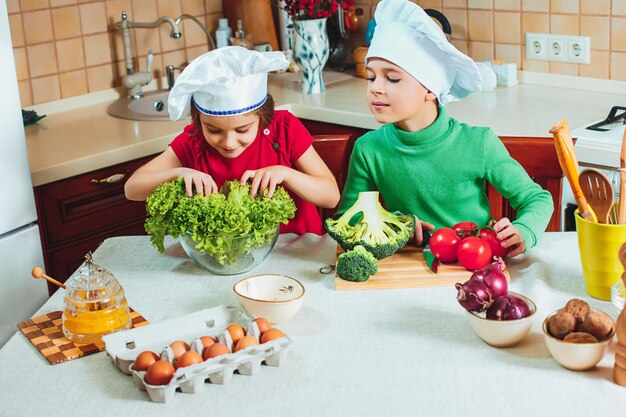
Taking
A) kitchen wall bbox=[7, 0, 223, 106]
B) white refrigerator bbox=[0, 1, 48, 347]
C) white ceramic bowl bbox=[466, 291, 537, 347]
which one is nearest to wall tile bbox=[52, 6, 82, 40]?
kitchen wall bbox=[7, 0, 223, 106]

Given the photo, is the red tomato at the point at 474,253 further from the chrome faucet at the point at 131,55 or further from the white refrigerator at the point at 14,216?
the chrome faucet at the point at 131,55

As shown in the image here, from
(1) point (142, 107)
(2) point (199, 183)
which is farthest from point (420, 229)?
(1) point (142, 107)

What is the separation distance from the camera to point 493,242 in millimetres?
1659

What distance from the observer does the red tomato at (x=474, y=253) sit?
1.60 metres

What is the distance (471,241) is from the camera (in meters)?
1.61

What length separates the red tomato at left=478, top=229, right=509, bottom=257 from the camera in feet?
5.44

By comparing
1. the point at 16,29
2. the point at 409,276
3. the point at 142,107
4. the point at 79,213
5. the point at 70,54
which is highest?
the point at 16,29

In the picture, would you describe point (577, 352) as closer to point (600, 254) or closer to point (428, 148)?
point (600, 254)

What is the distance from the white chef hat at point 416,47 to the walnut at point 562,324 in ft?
1.98

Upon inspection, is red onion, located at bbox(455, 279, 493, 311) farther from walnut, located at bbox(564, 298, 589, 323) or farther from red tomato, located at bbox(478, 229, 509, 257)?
red tomato, located at bbox(478, 229, 509, 257)

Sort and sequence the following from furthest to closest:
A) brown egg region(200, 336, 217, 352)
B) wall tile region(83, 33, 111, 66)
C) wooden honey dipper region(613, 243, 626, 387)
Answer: wall tile region(83, 33, 111, 66) → brown egg region(200, 336, 217, 352) → wooden honey dipper region(613, 243, 626, 387)

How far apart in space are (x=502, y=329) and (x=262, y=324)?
14.8 inches

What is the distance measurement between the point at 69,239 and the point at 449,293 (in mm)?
1407

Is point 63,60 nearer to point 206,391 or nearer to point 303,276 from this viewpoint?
point 303,276
